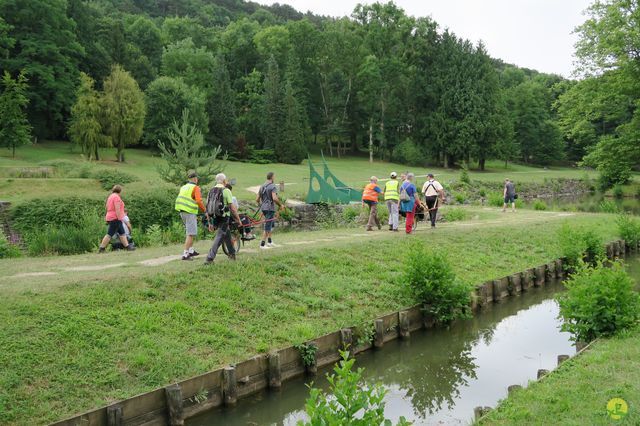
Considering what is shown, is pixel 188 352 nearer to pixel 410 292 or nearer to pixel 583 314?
pixel 410 292

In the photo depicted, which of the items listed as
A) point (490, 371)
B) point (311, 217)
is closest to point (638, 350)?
point (490, 371)

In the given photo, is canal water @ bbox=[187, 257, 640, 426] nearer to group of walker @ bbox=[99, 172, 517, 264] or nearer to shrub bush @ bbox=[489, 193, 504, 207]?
group of walker @ bbox=[99, 172, 517, 264]

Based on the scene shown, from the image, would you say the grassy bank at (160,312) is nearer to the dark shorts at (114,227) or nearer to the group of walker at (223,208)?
the group of walker at (223,208)

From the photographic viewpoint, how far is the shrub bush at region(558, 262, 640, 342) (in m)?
11.0

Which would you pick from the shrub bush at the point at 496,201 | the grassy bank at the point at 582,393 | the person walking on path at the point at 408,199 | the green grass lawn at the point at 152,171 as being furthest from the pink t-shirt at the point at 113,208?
the shrub bush at the point at 496,201

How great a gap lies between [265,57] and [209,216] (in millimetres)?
77071

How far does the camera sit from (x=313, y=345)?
37.4 ft

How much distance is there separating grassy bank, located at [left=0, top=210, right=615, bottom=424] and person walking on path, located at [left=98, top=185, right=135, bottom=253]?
3.97 ft

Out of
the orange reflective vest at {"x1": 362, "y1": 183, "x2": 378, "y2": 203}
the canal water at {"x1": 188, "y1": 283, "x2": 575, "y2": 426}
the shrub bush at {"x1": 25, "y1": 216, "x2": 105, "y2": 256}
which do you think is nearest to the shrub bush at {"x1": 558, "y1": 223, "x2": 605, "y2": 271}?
the canal water at {"x1": 188, "y1": 283, "x2": 575, "y2": 426}

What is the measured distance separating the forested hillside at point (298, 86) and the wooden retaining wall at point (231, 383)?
44.7 meters

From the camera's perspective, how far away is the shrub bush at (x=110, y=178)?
103ft

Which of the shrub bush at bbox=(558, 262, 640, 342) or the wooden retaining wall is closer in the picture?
the wooden retaining wall

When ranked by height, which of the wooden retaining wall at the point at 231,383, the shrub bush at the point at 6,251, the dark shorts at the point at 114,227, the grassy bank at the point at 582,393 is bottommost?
the wooden retaining wall at the point at 231,383

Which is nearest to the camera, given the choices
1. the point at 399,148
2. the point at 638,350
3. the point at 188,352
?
the point at 638,350
